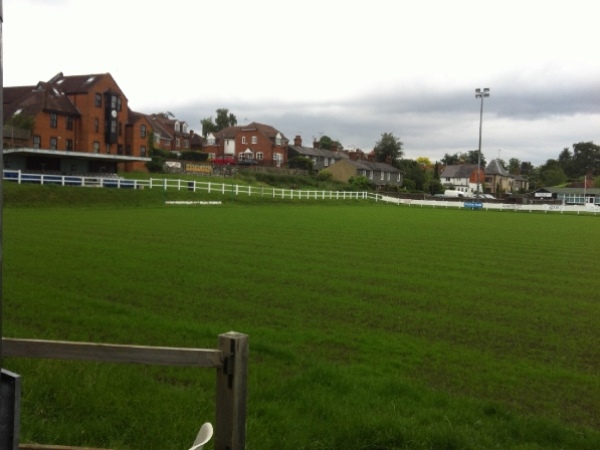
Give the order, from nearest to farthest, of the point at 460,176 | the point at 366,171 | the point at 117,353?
the point at 117,353 < the point at 366,171 < the point at 460,176

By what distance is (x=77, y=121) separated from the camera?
6378 centimetres

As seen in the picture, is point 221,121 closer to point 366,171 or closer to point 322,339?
point 366,171

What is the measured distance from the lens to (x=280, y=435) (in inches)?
221

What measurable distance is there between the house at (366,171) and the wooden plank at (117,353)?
317ft

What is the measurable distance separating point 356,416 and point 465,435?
981mm

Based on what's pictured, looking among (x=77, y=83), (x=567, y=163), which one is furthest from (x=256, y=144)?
(x=567, y=163)

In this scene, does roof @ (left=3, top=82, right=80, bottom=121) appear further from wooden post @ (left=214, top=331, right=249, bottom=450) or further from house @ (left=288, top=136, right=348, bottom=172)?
wooden post @ (left=214, top=331, right=249, bottom=450)

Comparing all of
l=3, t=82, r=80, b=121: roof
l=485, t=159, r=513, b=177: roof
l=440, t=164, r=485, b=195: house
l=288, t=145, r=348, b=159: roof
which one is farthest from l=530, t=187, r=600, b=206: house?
l=3, t=82, r=80, b=121: roof

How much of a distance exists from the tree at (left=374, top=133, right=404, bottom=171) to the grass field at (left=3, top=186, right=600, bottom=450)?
107 meters

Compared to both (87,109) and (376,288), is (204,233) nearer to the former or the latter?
(376,288)

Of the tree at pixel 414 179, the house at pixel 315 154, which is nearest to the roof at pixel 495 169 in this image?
the tree at pixel 414 179

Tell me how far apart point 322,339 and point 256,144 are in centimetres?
9928

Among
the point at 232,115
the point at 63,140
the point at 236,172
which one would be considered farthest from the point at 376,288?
the point at 232,115

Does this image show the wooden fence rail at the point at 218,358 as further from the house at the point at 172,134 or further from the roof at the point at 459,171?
the roof at the point at 459,171
